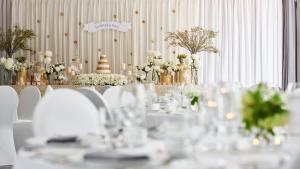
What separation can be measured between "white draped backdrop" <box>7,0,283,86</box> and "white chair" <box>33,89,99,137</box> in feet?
26.6

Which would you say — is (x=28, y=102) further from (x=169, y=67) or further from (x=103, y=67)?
(x=103, y=67)

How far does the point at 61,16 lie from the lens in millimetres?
10953

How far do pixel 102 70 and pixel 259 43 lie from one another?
3159 millimetres

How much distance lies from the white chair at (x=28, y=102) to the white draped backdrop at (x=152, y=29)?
4.53 m

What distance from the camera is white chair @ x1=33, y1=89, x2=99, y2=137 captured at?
2.70 metres

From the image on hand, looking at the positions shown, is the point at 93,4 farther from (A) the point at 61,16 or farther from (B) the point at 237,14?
(B) the point at 237,14

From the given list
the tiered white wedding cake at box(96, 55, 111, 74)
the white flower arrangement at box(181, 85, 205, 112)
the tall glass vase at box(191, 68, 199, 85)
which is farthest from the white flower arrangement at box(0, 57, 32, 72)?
the white flower arrangement at box(181, 85, 205, 112)

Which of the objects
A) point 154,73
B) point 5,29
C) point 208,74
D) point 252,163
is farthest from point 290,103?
point 5,29

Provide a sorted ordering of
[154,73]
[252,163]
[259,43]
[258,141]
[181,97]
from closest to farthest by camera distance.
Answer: [252,163] → [258,141] → [181,97] → [154,73] → [259,43]

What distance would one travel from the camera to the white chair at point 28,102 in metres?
6.30

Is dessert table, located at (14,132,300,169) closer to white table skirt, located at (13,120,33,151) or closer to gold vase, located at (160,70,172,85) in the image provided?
white table skirt, located at (13,120,33,151)

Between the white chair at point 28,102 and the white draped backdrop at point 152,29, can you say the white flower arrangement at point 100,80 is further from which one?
the white draped backdrop at point 152,29

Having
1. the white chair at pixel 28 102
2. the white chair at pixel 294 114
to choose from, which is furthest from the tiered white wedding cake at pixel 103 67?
the white chair at pixel 294 114

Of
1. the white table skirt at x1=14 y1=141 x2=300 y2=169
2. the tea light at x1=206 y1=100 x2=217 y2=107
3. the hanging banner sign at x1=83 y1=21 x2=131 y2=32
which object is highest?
the hanging banner sign at x1=83 y1=21 x2=131 y2=32
